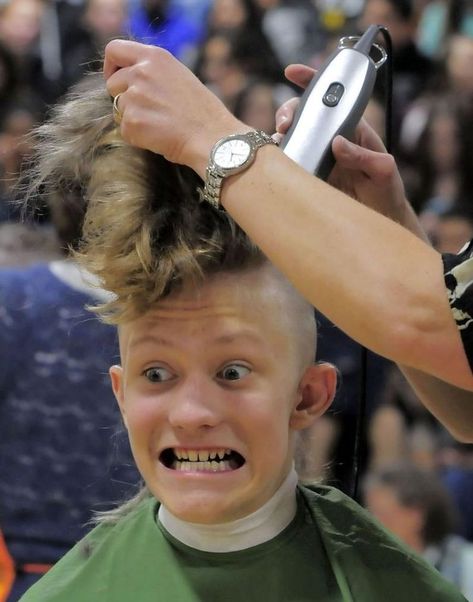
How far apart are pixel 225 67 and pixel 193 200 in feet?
9.72

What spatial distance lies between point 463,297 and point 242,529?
0.39 meters

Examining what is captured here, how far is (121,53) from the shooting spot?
3.81 feet

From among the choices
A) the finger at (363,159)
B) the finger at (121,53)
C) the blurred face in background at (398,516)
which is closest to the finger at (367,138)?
the finger at (363,159)

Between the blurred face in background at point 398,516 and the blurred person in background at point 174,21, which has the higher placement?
the blurred person in background at point 174,21

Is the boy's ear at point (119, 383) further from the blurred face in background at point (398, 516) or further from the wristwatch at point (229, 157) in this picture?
the blurred face in background at point (398, 516)

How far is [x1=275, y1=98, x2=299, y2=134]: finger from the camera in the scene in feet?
4.22

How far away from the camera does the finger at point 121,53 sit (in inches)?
45.5

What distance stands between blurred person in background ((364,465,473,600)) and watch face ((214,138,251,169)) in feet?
6.59

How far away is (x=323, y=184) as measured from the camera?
1106 mm

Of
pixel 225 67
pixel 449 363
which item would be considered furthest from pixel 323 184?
pixel 225 67

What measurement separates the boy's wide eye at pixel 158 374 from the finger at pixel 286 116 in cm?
28

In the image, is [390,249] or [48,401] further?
[48,401]

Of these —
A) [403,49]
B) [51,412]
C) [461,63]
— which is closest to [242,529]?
[51,412]

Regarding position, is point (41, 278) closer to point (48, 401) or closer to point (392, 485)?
point (48, 401)
